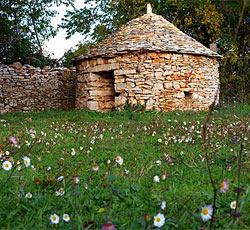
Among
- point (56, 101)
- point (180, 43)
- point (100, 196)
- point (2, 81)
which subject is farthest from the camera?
point (56, 101)

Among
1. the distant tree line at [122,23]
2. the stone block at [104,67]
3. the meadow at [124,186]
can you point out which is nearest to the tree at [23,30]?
the distant tree line at [122,23]

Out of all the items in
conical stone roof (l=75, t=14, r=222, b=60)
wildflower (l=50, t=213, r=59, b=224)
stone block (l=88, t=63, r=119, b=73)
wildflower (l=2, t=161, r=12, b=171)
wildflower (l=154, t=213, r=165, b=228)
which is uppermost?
conical stone roof (l=75, t=14, r=222, b=60)

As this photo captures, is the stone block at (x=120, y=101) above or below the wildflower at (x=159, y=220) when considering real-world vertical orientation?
below

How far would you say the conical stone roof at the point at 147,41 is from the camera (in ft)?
34.3

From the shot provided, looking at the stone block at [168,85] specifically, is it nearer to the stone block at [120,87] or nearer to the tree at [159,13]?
the stone block at [120,87]

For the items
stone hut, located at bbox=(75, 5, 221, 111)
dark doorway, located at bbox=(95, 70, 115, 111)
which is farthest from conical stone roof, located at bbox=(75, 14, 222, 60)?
dark doorway, located at bbox=(95, 70, 115, 111)

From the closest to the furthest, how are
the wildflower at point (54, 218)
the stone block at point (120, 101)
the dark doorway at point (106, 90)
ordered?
the wildflower at point (54, 218), the stone block at point (120, 101), the dark doorway at point (106, 90)

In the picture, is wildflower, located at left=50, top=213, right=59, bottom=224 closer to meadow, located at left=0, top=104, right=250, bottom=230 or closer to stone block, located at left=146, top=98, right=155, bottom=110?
meadow, located at left=0, top=104, right=250, bottom=230

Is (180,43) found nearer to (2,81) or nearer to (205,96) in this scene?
(205,96)

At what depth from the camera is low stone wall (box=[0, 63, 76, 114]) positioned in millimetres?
13852

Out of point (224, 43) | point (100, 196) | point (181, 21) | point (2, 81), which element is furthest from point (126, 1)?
point (100, 196)

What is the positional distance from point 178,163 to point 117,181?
1099 mm

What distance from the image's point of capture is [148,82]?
10391 mm

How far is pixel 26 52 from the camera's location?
1727 cm
